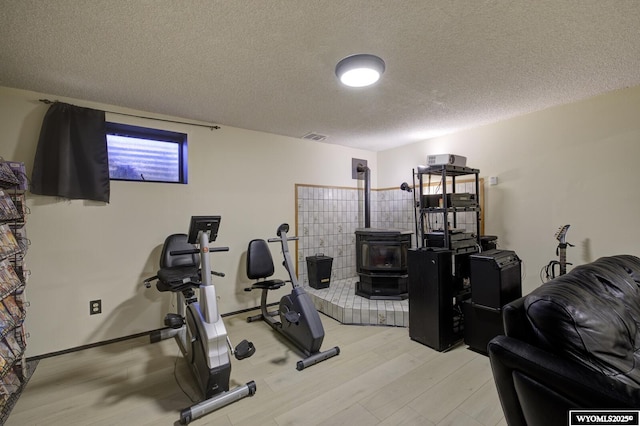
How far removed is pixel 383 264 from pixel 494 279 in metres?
1.34

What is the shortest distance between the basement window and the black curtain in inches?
6.6

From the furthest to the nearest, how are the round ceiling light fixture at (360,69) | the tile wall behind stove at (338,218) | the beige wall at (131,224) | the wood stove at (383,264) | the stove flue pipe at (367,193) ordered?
the stove flue pipe at (367,193) → the tile wall behind stove at (338,218) → the wood stove at (383,264) → the beige wall at (131,224) → the round ceiling light fixture at (360,69)

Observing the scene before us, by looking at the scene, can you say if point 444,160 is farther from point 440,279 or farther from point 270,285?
point 270,285

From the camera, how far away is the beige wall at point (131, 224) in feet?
7.58

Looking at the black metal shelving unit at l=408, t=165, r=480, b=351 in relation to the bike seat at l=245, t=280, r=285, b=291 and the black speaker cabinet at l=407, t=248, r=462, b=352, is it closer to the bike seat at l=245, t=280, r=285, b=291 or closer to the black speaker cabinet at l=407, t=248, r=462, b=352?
the black speaker cabinet at l=407, t=248, r=462, b=352

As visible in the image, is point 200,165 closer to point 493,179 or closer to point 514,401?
point 514,401

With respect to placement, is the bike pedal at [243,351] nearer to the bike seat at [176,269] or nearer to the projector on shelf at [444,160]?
the bike seat at [176,269]

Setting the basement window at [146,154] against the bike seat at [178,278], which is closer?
the bike seat at [178,278]

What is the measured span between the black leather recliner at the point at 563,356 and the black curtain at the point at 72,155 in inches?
130

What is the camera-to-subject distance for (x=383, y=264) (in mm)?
3340

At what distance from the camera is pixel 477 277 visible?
7.45 ft

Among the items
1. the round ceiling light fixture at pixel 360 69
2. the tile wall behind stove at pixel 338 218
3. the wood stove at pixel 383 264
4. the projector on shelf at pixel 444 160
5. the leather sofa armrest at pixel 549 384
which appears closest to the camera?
the leather sofa armrest at pixel 549 384

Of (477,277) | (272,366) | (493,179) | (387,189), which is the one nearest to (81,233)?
(272,366)

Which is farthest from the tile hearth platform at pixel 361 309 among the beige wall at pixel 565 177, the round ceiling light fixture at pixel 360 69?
the round ceiling light fixture at pixel 360 69
